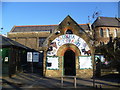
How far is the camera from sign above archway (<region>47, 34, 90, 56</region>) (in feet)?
45.9

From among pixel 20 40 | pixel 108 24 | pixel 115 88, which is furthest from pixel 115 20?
pixel 115 88

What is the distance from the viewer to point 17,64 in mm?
17188

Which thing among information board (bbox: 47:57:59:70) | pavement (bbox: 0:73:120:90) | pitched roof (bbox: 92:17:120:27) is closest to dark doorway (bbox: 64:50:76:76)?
information board (bbox: 47:57:59:70)

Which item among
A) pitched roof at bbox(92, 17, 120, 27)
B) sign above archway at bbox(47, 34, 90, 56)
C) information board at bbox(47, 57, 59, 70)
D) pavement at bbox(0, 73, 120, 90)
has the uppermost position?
pitched roof at bbox(92, 17, 120, 27)

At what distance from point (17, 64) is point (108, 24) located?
27.0 metres

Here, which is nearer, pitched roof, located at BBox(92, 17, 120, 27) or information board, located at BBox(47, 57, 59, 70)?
information board, located at BBox(47, 57, 59, 70)

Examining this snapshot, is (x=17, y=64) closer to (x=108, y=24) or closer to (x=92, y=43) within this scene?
(x=92, y=43)

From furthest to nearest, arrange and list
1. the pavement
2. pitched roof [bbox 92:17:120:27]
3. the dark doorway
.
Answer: pitched roof [bbox 92:17:120:27], the dark doorway, the pavement

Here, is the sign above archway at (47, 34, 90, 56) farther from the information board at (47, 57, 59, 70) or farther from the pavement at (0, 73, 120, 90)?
the pavement at (0, 73, 120, 90)

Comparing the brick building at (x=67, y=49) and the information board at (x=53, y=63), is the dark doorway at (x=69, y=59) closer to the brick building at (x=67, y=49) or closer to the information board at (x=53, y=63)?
the brick building at (x=67, y=49)

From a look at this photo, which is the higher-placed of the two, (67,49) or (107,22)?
(107,22)

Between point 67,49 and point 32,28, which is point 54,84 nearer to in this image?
point 67,49

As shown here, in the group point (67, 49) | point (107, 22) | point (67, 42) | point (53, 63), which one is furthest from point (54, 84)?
point (107, 22)

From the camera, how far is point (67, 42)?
14.1 meters
